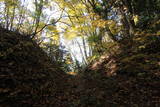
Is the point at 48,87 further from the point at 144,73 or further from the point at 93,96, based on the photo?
the point at 144,73

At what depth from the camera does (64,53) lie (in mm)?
18766

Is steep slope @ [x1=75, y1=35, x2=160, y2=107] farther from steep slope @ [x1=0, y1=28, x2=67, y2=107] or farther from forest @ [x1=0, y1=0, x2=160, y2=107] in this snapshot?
steep slope @ [x1=0, y1=28, x2=67, y2=107]

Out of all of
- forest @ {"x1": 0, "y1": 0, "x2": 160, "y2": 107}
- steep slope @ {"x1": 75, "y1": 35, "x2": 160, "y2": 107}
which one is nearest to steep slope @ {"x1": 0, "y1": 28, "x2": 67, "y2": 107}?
forest @ {"x1": 0, "y1": 0, "x2": 160, "y2": 107}

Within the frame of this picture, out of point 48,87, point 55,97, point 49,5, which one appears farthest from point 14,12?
point 55,97

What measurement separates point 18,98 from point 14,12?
7.36 m

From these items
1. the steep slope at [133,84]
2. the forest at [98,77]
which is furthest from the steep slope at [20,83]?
the steep slope at [133,84]

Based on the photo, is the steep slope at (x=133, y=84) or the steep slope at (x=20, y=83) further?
the steep slope at (x=133, y=84)

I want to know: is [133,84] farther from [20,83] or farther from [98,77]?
[20,83]

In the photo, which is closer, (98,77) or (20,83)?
(20,83)

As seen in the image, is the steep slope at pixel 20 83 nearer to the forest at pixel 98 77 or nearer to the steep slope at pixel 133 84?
the forest at pixel 98 77

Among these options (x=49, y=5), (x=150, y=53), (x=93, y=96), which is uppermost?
(x=49, y=5)

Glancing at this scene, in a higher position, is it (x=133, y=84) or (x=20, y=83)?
(x=20, y=83)

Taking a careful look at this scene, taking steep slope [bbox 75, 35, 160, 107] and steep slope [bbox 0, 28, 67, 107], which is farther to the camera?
steep slope [bbox 75, 35, 160, 107]

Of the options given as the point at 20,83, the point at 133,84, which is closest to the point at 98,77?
the point at 133,84
